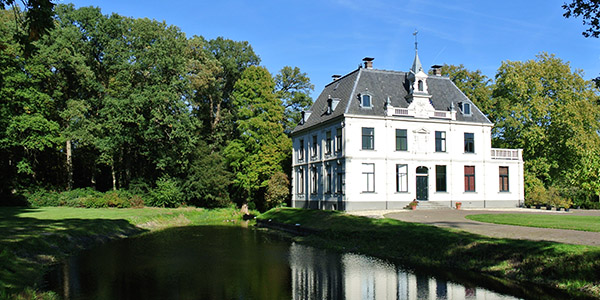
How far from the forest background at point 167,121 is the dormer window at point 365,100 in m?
10.8

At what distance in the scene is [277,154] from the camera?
47.4 meters

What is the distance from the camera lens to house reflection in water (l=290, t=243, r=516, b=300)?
13.1 m

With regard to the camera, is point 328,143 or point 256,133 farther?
point 256,133

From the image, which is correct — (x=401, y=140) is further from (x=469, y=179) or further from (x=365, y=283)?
(x=365, y=283)

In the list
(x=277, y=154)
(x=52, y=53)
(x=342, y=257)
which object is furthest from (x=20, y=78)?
(x=342, y=257)

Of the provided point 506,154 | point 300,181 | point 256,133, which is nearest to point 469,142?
point 506,154

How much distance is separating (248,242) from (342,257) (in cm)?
799

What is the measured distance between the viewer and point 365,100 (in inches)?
1537

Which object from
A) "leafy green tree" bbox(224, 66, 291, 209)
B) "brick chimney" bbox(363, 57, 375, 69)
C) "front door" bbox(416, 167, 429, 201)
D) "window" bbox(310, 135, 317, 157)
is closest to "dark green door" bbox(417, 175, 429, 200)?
"front door" bbox(416, 167, 429, 201)

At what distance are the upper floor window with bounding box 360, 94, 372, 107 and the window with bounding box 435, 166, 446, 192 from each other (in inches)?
320

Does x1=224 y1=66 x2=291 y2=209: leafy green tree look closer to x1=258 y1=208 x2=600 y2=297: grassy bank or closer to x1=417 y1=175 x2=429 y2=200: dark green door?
x1=417 y1=175 x2=429 y2=200: dark green door

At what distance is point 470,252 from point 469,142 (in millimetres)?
26608

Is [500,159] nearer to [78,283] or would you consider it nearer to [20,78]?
[78,283]

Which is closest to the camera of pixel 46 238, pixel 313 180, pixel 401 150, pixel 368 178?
pixel 46 238
